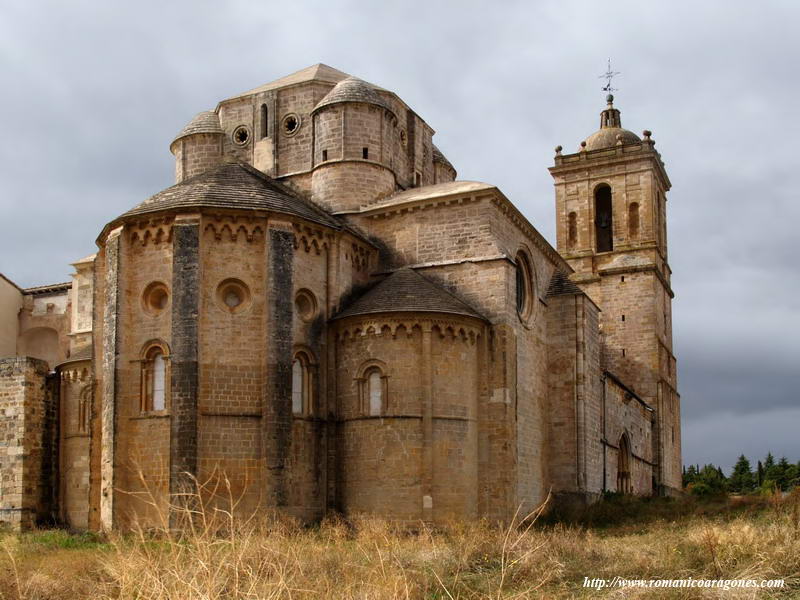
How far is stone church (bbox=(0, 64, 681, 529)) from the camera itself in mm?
20953

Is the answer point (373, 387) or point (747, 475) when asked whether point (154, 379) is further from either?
point (747, 475)

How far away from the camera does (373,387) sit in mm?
22703

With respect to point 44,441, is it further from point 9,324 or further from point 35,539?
point 9,324

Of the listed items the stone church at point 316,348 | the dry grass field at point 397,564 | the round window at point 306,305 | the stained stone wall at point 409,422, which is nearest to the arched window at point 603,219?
the stone church at point 316,348

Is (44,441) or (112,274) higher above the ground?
(112,274)

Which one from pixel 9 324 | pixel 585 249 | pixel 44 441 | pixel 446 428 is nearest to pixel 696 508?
pixel 446 428

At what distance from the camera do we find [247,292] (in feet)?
71.1

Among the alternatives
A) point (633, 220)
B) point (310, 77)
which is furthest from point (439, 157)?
point (633, 220)

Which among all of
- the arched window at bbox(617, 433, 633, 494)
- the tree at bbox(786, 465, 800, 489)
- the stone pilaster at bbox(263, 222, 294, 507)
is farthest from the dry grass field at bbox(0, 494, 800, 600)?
the tree at bbox(786, 465, 800, 489)

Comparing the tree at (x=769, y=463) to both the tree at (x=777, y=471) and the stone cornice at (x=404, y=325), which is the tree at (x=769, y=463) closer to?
the tree at (x=777, y=471)

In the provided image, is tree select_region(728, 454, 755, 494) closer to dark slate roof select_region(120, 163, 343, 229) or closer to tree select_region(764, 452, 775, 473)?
tree select_region(764, 452, 775, 473)

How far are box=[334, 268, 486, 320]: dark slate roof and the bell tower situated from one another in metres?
19.9

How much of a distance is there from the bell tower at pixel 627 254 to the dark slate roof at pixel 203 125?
21051mm

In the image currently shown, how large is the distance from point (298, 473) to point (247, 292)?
4308 millimetres
